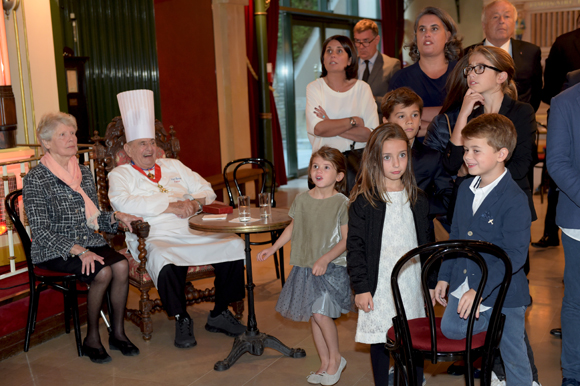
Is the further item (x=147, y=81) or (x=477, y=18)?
(x=477, y=18)

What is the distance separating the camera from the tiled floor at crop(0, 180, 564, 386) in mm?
2822

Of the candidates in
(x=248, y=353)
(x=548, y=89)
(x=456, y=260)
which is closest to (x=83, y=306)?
(x=248, y=353)

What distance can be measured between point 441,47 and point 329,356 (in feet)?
5.80

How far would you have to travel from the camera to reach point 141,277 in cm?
336

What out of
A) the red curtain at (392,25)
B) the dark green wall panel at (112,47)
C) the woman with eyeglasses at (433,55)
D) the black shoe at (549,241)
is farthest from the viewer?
the red curtain at (392,25)

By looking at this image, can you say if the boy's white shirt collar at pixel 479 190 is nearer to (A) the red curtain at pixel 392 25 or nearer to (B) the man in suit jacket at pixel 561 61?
(B) the man in suit jacket at pixel 561 61

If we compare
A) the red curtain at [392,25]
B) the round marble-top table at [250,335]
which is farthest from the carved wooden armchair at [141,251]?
the red curtain at [392,25]

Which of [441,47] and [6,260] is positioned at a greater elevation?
[441,47]

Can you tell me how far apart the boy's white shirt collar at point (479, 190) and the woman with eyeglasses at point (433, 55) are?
3.83ft

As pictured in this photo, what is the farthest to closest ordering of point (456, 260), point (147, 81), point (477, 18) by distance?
point (477, 18) < point (147, 81) < point (456, 260)

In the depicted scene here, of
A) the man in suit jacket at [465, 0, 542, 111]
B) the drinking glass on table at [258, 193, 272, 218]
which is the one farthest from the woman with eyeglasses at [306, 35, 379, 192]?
the man in suit jacket at [465, 0, 542, 111]

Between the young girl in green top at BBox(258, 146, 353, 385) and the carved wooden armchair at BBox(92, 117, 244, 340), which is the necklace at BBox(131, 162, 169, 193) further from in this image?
the young girl in green top at BBox(258, 146, 353, 385)

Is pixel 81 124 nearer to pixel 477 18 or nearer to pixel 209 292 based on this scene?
pixel 209 292

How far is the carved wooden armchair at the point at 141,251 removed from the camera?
11.0 feet
